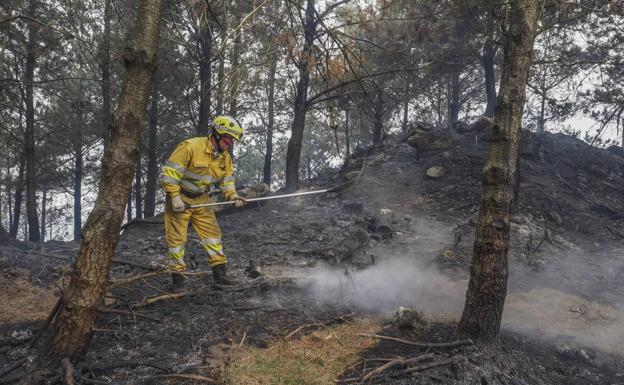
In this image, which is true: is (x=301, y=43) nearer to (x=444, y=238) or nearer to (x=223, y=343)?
(x=223, y=343)

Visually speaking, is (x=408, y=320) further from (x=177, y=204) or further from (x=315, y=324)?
(x=177, y=204)

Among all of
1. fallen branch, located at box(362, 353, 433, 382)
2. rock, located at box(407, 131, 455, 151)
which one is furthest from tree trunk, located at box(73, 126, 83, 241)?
fallen branch, located at box(362, 353, 433, 382)

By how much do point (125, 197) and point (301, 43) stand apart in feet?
9.19

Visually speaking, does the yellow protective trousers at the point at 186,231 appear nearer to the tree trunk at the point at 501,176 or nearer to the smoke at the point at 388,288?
the smoke at the point at 388,288

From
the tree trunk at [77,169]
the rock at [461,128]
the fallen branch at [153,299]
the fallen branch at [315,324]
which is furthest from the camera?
the rock at [461,128]

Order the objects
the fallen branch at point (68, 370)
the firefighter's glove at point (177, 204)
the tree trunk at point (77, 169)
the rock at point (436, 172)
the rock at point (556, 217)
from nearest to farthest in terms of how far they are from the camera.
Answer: the fallen branch at point (68, 370) → the firefighter's glove at point (177, 204) → the rock at point (556, 217) → the rock at point (436, 172) → the tree trunk at point (77, 169)

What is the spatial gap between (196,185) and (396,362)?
308 cm

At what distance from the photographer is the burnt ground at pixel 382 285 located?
3.30 m

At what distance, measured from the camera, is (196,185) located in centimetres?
481

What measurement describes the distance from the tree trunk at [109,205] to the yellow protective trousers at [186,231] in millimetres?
1664

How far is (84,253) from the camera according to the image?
9.27 ft

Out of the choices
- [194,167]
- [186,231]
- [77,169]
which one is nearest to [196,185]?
[194,167]

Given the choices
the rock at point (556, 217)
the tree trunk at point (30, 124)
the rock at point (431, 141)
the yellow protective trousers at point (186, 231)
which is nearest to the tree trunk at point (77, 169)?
the tree trunk at point (30, 124)

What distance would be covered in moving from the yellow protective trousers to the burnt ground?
403 mm
